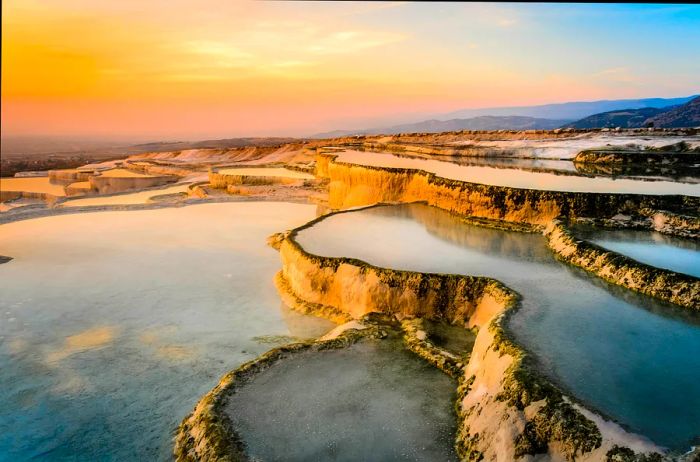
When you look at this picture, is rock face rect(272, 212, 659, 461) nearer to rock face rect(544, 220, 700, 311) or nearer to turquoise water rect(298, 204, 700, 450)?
turquoise water rect(298, 204, 700, 450)

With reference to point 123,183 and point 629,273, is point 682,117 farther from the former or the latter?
point 629,273

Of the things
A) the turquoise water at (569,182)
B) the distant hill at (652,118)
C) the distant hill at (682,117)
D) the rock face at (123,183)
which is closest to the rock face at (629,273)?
the turquoise water at (569,182)

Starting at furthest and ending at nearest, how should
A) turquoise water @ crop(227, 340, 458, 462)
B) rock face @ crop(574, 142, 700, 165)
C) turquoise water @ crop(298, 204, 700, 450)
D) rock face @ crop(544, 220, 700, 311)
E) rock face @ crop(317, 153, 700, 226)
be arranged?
rock face @ crop(574, 142, 700, 165) < rock face @ crop(317, 153, 700, 226) < rock face @ crop(544, 220, 700, 311) < turquoise water @ crop(227, 340, 458, 462) < turquoise water @ crop(298, 204, 700, 450)

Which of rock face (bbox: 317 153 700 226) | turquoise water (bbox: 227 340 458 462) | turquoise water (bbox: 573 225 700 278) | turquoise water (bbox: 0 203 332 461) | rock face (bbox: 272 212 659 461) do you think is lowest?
turquoise water (bbox: 0 203 332 461)

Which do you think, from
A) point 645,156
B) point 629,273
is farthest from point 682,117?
point 629,273

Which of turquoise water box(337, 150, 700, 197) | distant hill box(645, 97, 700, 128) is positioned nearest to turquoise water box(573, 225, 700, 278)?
turquoise water box(337, 150, 700, 197)

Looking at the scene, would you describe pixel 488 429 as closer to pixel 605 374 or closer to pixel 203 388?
pixel 605 374

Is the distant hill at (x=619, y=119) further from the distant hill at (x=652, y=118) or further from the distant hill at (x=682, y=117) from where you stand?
the distant hill at (x=682, y=117)
